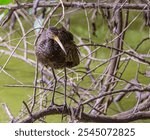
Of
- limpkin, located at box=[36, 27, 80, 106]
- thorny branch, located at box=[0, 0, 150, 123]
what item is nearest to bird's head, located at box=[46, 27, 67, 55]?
limpkin, located at box=[36, 27, 80, 106]

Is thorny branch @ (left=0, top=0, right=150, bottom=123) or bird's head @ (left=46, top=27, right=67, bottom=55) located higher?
bird's head @ (left=46, top=27, right=67, bottom=55)

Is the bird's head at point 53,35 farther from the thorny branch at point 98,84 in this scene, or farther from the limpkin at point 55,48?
the thorny branch at point 98,84

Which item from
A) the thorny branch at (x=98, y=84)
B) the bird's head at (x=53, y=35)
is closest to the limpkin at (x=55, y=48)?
the bird's head at (x=53, y=35)

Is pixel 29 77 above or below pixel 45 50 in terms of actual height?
below

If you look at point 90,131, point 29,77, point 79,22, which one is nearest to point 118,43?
point 29,77

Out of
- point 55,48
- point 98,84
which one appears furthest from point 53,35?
point 98,84

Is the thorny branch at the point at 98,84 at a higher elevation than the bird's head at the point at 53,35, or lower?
lower

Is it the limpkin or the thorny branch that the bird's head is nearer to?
the limpkin

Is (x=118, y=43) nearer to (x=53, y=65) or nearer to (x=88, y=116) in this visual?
(x=88, y=116)

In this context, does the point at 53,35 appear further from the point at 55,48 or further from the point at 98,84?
the point at 98,84

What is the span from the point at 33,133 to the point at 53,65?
0.21m

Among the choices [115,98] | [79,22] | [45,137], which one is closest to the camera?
[45,137]

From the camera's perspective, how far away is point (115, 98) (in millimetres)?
1798

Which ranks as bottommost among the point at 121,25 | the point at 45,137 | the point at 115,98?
the point at 115,98
